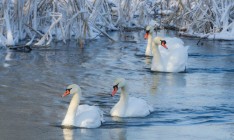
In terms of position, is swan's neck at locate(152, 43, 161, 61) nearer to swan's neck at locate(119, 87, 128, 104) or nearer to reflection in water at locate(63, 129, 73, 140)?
swan's neck at locate(119, 87, 128, 104)

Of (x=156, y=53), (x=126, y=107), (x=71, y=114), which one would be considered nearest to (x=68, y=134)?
(x=71, y=114)

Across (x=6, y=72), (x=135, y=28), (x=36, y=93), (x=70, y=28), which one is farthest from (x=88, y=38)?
(x=36, y=93)

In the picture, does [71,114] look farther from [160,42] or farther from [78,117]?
[160,42]

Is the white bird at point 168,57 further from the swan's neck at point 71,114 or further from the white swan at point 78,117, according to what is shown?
the swan's neck at point 71,114

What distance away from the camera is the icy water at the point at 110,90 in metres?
9.61

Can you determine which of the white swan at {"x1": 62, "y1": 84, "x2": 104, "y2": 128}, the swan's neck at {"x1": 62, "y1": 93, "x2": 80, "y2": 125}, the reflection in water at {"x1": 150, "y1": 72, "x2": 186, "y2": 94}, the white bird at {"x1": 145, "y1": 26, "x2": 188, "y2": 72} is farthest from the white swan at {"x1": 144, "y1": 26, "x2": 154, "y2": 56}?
the swan's neck at {"x1": 62, "y1": 93, "x2": 80, "y2": 125}

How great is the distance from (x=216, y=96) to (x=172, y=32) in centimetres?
1275

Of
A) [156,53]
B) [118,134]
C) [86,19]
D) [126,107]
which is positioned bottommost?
[118,134]

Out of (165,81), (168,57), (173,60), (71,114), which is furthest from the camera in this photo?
(168,57)

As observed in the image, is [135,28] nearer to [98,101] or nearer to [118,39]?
[118,39]

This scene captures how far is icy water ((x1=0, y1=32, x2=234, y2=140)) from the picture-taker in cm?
961

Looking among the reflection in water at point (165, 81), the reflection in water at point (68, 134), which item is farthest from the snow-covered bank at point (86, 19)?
the reflection in water at point (68, 134)

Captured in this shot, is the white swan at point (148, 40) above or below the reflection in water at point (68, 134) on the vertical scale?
above

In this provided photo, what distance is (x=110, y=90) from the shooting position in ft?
42.5
